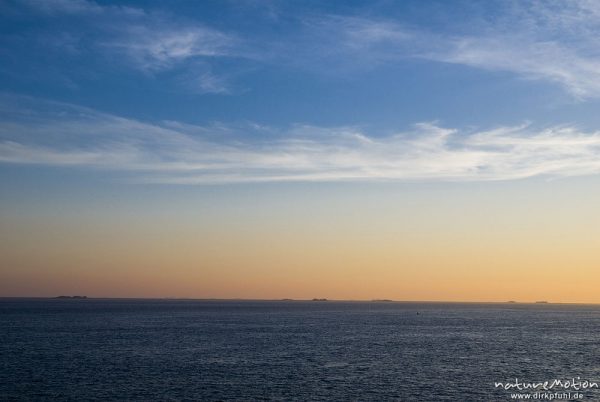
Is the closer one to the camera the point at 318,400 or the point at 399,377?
the point at 318,400

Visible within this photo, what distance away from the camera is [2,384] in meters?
69.2

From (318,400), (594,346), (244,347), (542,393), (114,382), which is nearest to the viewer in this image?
(318,400)

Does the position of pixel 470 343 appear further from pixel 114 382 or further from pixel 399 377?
pixel 114 382

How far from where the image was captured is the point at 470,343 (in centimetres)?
12725

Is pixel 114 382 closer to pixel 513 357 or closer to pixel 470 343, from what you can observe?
pixel 513 357

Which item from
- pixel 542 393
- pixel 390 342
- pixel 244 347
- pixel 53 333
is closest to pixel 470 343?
pixel 390 342

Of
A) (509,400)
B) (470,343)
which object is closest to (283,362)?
(509,400)

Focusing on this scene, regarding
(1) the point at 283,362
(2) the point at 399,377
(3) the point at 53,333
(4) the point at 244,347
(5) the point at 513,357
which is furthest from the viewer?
(3) the point at 53,333

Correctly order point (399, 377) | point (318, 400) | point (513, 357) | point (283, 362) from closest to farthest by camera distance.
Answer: point (318, 400)
point (399, 377)
point (283, 362)
point (513, 357)

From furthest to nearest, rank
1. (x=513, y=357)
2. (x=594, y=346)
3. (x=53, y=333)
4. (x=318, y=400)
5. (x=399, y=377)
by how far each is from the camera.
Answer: (x=53, y=333) → (x=594, y=346) → (x=513, y=357) → (x=399, y=377) → (x=318, y=400)

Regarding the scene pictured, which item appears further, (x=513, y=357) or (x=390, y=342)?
(x=390, y=342)

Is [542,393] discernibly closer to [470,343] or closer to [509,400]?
[509,400]

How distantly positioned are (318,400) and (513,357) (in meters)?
52.5

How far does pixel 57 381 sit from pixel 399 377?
44331 millimetres
